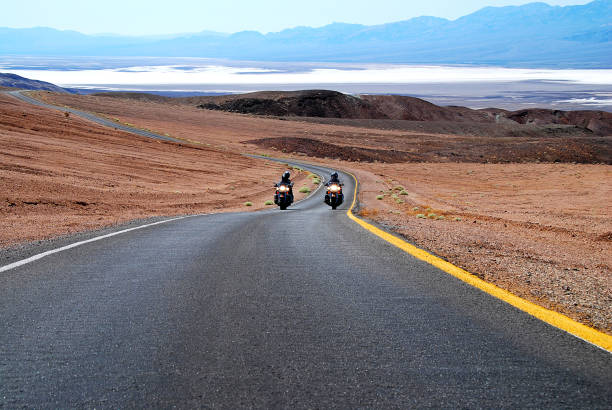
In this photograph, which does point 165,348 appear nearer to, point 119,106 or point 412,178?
point 412,178

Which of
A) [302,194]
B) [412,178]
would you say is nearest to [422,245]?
[302,194]

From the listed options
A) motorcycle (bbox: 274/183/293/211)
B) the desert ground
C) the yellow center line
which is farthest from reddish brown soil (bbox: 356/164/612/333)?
motorcycle (bbox: 274/183/293/211)

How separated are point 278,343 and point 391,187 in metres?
45.7

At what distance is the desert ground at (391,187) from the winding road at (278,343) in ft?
4.00

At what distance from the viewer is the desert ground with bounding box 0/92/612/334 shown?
905 centimetres

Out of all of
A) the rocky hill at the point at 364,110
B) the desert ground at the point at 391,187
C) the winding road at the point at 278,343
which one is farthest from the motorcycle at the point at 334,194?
the rocky hill at the point at 364,110

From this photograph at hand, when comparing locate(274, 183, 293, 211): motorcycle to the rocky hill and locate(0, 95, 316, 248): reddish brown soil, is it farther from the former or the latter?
the rocky hill

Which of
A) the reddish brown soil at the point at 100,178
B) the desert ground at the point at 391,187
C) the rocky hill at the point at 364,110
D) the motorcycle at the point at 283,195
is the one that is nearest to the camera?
the desert ground at the point at 391,187

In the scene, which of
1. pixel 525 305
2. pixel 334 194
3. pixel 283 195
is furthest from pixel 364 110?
pixel 525 305

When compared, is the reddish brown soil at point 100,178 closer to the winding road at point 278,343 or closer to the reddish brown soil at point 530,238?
the winding road at point 278,343

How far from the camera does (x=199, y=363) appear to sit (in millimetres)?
3992

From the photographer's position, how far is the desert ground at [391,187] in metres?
9.05

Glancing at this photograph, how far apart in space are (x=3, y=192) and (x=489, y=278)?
21.5m

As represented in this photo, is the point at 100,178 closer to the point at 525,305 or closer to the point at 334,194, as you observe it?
the point at 334,194
